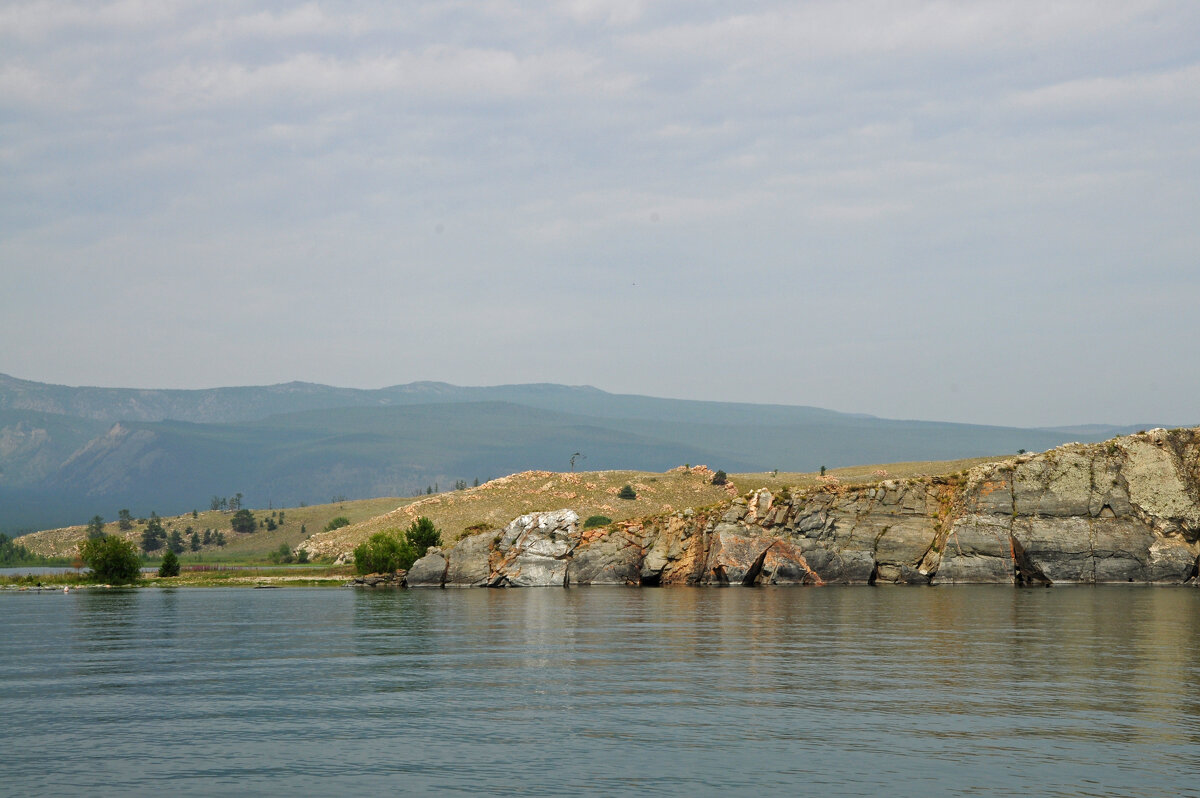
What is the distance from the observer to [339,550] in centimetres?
17438

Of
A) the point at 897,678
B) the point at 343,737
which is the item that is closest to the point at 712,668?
the point at 897,678

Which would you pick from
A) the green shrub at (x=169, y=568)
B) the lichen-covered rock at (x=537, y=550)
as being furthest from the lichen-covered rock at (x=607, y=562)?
the green shrub at (x=169, y=568)

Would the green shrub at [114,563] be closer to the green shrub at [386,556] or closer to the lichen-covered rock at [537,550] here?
the green shrub at [386,556]

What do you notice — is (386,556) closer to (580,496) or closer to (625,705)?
(580,496)

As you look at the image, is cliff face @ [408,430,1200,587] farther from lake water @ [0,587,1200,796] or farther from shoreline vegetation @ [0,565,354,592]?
shoreline vegetation @ [0,565,354,592]


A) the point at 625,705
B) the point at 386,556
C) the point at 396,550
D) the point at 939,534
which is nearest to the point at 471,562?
the point at 396,550

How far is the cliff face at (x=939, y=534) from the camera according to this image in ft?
328

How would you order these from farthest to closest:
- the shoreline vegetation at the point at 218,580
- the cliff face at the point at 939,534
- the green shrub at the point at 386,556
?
the shoreline vegetation at the point at 218,580 < the green shrub at the point at 386,556 < the cliff face at the point at 939,534

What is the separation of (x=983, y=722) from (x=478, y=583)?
86.8m

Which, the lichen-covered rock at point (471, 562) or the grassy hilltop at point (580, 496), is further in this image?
the grassy hilltop at point (580, 496)

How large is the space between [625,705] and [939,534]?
2877 inches

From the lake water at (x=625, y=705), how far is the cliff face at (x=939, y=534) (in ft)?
85.9

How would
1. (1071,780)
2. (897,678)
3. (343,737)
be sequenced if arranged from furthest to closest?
(897,678)
(343,737)
(1071,780)

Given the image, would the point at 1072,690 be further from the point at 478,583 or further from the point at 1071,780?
the point at 478,583
